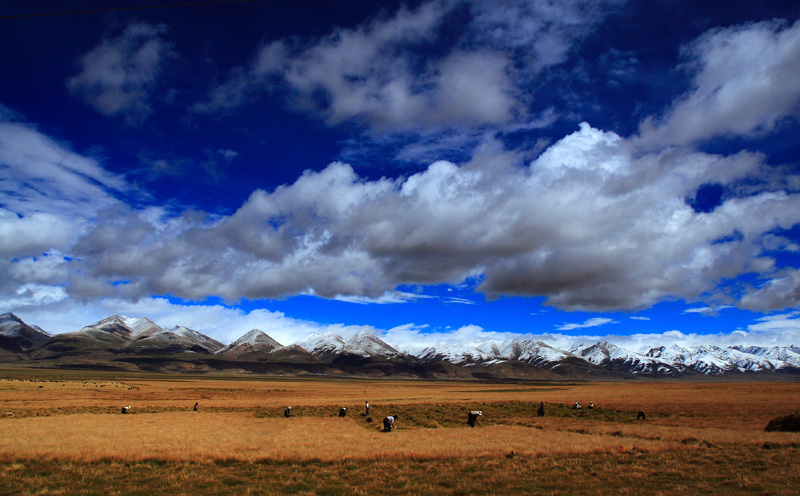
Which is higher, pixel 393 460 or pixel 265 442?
pixel 393 460

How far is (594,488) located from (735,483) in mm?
5311

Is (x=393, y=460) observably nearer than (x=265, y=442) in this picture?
Yes

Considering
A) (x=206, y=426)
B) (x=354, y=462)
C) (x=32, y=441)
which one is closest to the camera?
(x=354, y=462)

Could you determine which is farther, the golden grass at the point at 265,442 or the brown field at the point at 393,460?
the golden grass at the point at 265,442

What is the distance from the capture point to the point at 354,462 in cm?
2205

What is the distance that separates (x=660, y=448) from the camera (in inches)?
976

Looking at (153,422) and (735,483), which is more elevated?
(735,483)

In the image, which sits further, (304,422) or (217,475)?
(304,422)

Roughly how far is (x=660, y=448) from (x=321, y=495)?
19762 millimetres

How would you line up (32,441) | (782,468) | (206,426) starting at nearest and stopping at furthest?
1. (782,468)
2. (32,441)
3. (206,426)

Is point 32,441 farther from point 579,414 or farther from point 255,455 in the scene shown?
point 579,414

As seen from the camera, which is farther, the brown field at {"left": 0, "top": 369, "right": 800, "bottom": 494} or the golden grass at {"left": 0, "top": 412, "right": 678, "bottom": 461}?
the golden grass at {"left": 0, "top": 412, "right": 678, "bottom": 461}

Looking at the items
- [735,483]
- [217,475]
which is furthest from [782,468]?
[217,475]

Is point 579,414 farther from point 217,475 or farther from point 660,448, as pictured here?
point 217,475
